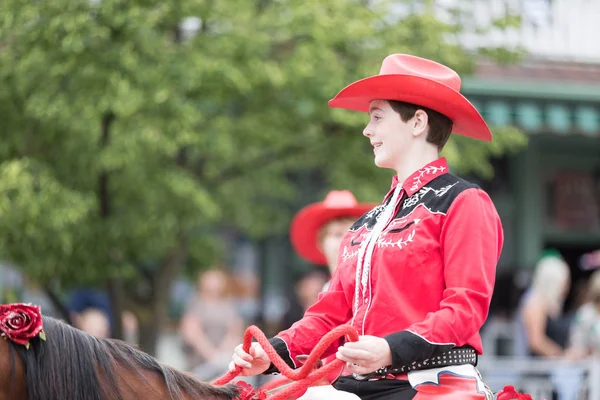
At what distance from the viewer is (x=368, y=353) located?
275 centimetres

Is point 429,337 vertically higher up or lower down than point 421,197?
lower down

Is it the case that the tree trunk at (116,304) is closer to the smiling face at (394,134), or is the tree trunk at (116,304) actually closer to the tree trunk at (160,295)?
the tree trunk at (160,295)

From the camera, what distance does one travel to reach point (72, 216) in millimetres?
7445

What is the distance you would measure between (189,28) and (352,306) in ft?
19.8

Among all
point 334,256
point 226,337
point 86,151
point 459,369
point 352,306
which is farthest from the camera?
point 226,337

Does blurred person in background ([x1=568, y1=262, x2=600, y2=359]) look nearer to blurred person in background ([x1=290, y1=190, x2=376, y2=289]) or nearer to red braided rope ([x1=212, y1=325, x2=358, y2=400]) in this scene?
blurred person in background ([x1=290, y1=190, x2=376, y2=289])

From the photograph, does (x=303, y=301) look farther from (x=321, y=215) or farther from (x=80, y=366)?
(x=80, y=366)

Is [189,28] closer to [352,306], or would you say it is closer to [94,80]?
[94,80]

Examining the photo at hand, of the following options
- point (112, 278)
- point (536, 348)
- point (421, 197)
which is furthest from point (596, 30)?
point (421, 197)

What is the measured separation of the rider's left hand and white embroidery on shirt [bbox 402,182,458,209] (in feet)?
1.77

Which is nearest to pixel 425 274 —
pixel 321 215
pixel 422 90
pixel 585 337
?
pixel 422 90

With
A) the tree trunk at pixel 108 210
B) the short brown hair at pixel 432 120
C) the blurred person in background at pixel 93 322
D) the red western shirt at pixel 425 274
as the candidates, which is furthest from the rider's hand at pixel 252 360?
the blurred person in background at pixel 93 322

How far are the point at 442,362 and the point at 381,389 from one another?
0.70 feet

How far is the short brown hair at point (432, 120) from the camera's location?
3.19m
